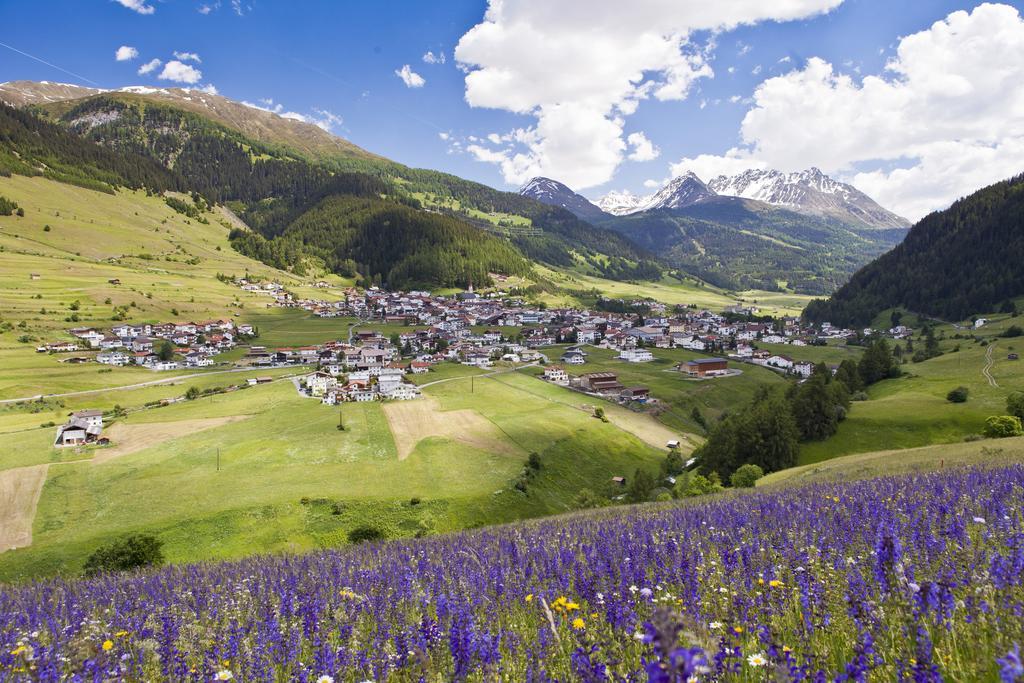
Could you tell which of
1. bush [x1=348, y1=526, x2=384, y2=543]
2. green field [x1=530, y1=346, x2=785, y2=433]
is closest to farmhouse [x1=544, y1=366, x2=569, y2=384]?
green field [x1=530, y1=346, x2=785, y2=433]

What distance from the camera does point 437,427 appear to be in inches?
3076

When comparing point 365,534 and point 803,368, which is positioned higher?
point 803,368

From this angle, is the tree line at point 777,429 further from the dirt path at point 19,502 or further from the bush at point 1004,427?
the dirt path at point 19,502

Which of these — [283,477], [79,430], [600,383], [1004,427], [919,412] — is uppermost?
[1004,427]

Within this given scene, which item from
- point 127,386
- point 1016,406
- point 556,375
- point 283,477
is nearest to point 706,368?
point 556,375

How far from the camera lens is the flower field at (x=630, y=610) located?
4699 mm

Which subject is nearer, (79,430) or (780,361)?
(79,430)

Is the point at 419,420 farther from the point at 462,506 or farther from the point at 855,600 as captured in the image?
the point at 855,600

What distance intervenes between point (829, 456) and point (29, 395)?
12576 centimetres

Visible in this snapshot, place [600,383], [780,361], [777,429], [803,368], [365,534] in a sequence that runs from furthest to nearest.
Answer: [780,361] < [803,368] < [600,383] < [777,429] < [365,534]

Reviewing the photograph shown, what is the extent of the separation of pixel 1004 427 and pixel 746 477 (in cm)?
2593

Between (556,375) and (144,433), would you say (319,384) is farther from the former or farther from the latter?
(556,375)

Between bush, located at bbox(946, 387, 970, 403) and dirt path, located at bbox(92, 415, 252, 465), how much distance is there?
102772 mm

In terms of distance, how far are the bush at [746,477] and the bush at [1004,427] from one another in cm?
2291
